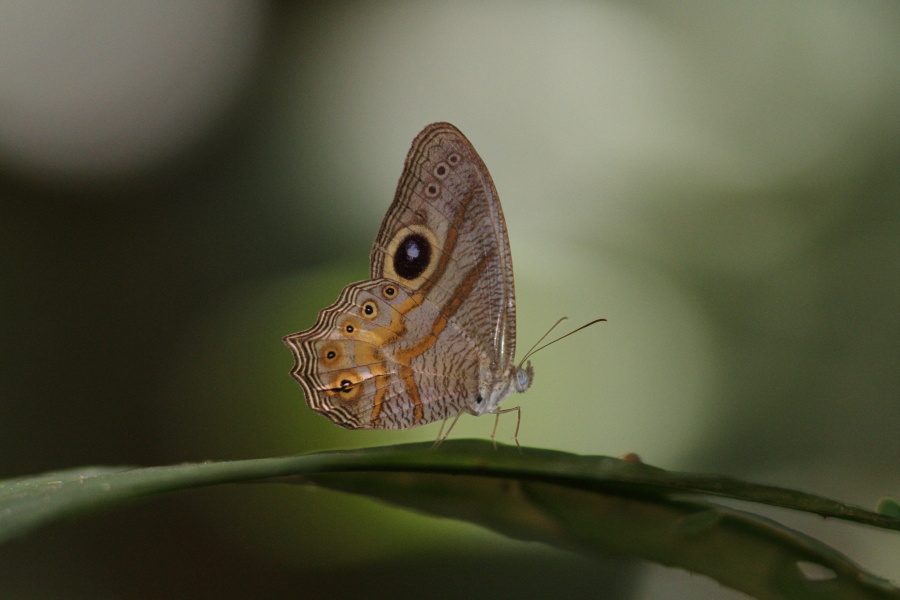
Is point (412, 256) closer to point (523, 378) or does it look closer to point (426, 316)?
→ point (426, 316)

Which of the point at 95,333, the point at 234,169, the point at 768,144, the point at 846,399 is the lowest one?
the point at 95,333

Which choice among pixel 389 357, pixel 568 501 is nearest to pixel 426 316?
pixel 389 357

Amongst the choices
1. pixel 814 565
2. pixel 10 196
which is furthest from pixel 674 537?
pixel 10 196

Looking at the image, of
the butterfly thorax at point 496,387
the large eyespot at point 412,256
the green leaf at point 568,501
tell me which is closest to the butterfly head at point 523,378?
the butterfly thorax at point 496,387

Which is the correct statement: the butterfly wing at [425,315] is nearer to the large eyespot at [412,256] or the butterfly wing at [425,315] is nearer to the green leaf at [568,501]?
the large eyespot at [412,256]

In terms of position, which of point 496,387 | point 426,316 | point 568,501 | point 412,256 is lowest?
point 568,501

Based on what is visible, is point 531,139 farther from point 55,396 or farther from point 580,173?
point 55,396
